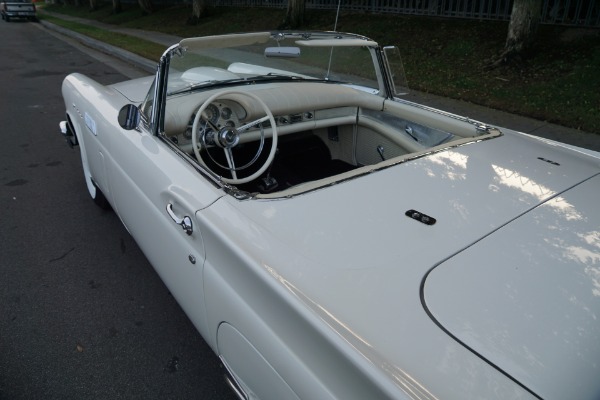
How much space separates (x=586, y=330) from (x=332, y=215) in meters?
0.80

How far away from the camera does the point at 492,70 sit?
754 cm

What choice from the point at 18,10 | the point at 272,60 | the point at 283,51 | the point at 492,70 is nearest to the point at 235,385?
the point at 283,51

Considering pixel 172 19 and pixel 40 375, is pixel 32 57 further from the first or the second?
pixel 40 375

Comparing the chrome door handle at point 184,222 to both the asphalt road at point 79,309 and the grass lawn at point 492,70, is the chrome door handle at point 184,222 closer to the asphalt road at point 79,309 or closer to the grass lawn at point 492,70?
the asphalt road at point 79,309

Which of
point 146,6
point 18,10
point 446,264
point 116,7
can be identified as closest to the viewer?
point 446,264

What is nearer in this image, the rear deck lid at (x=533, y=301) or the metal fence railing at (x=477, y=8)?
the rear deck lid at (x=533, y=301)

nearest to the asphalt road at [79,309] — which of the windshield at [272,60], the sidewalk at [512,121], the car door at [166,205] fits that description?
the car door at [166,205]

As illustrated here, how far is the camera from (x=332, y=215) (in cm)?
158

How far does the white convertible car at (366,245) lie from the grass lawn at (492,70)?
14.0ft

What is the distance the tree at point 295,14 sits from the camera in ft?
40.4

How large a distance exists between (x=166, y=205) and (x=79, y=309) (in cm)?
121

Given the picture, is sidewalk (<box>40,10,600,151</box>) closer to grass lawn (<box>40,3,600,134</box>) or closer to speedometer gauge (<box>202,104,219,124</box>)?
grass lawn (<box>40,3,600,134</box>)

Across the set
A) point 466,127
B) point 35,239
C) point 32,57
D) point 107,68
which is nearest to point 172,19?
point 32,57

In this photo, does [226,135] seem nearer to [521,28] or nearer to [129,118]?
[129,118]
